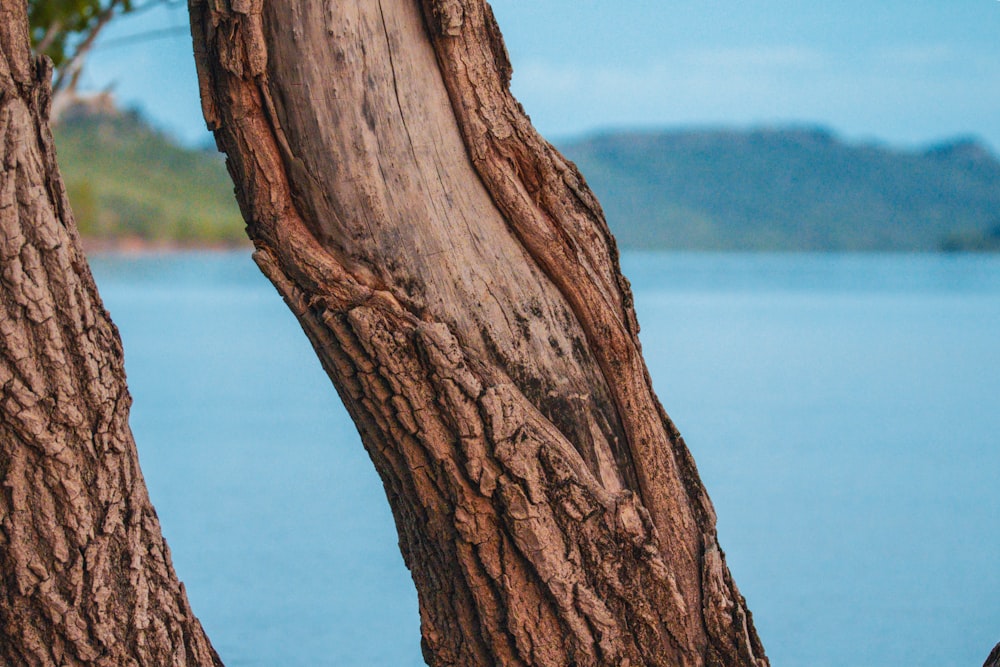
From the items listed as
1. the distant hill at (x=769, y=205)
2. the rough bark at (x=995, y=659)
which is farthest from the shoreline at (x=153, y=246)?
the rough bark at (x=995, y=659)

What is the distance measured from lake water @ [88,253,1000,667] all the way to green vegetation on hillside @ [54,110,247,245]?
141ft

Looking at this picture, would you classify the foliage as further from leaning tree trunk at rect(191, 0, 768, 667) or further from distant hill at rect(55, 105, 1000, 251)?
distant hill at rect(55, 105, 1000, 251)

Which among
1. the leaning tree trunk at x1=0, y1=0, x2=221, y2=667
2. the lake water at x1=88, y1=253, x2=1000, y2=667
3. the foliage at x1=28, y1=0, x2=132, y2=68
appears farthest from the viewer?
the foliage at x1=28, y1=0, x2=132, y2=68

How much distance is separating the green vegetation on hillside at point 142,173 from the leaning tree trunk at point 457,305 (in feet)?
160

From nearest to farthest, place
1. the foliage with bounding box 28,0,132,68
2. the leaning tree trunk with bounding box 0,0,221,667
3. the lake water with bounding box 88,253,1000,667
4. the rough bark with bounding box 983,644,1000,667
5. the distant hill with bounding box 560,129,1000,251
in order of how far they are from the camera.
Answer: the leaning tree trunk with bounding box 0,0,221,667 → the rough bark with bounding box 983,644,1000,667 → the lake water with bounding box 88,253,1000,667 → the foliage with bounding box 28,0,132,68 → the distant hill with bounding box 560,129,1000,251

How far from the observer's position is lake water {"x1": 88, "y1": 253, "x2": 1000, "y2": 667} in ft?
9.93

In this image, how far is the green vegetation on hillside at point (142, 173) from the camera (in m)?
52.8

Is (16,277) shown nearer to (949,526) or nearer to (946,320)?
(949,526)

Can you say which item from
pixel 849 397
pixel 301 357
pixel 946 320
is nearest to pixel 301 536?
pixel 849 397

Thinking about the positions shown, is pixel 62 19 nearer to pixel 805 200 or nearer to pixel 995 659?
pixel 995 659

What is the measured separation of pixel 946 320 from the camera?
38.3 feet

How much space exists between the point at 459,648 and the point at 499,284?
499mm

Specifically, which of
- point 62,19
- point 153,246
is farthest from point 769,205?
point 62,19

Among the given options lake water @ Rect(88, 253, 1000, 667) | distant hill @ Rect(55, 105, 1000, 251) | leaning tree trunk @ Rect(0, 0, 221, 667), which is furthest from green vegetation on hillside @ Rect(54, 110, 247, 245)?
leaning tree trunk @ Rect(0, 0, 221, 667)
